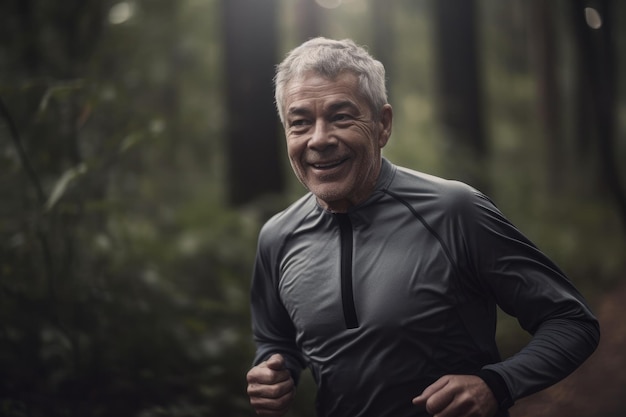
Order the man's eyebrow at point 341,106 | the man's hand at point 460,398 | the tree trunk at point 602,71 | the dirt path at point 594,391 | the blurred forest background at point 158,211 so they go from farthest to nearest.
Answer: the dirt path at point 594,391, the tree trunk at point 602,71, the blurred forest background at point 158,211, the man's eyebrow at point 341,106, the man's hand at point 460,398

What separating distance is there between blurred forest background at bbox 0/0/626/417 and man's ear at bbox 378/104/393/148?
2.02 m

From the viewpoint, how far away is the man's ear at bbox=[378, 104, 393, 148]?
9.07 ft

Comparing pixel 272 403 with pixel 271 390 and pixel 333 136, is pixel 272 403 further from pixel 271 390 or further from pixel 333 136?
pixel 333 136

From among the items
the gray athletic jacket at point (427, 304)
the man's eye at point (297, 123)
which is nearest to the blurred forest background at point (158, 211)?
the man's eye at point (297, 123)

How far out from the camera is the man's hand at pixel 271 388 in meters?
2.69

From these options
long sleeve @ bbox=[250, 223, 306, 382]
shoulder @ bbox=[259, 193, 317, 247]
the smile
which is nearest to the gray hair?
the smile

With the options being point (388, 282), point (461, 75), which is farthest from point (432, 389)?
point (461, 75)

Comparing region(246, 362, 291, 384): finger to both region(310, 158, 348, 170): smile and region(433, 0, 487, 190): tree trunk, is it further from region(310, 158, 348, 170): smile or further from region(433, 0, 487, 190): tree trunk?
region(433, 0, 487, 190): tree trunk

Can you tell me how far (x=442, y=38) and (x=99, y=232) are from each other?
25.5ft

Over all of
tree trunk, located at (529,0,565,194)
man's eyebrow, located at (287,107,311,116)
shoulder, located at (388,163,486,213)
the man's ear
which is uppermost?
man's eyebrow, located at (287,107,311,116)

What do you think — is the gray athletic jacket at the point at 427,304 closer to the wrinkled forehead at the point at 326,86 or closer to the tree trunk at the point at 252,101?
the wrinkled forehead at the point at 326,86

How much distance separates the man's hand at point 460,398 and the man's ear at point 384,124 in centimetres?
102

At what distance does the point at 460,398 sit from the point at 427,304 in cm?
36

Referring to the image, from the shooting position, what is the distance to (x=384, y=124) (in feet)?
9.22
